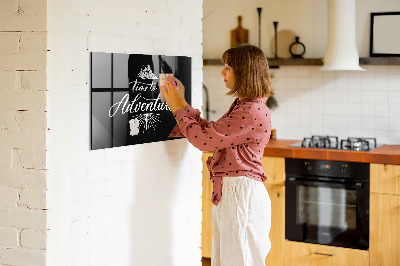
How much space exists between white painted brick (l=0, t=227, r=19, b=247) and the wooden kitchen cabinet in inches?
102

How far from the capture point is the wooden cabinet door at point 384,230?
4059 millimetres

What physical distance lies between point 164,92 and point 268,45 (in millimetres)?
2413

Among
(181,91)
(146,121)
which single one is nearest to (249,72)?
(181,91)

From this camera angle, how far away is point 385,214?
4.09 metres

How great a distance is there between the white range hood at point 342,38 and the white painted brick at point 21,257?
2.88 meters

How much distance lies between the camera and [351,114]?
4.84 metres

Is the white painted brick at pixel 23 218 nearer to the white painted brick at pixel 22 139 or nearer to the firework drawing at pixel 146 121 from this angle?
the white painted brick at pixel 22 139

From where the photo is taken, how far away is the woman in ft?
8.91

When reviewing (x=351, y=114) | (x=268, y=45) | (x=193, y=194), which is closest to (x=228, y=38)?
(x=268, y=45)

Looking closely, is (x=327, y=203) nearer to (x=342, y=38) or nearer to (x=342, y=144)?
(x=342, y=144)

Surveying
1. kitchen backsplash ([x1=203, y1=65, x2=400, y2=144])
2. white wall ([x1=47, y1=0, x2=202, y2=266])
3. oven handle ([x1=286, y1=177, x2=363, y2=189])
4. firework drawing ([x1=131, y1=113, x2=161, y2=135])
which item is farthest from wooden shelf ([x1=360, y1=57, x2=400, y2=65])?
firework drawing ([x1=131, y1=113, x2=161, y2=135])

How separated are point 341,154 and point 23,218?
2507 mm

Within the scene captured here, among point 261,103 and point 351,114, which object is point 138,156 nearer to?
point 261,103

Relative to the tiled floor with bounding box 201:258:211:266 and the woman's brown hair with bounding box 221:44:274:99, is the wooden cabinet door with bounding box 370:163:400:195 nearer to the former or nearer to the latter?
the tiled floor with bounding box 201:258:211:266
